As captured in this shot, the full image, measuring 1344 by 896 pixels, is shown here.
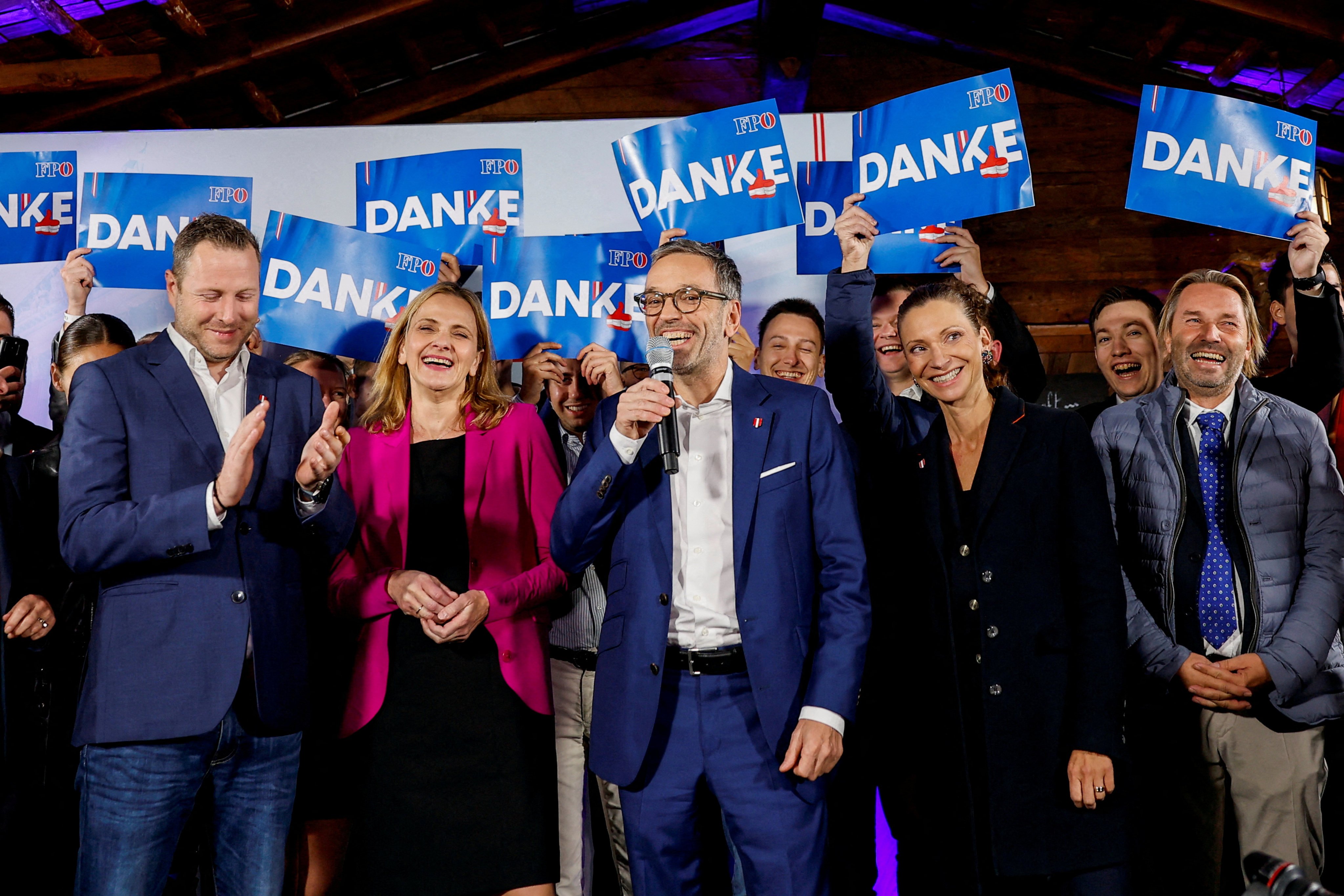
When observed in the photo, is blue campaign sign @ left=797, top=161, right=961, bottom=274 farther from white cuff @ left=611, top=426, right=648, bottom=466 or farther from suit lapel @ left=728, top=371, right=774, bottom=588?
white cuff @ left=611, top=426, right=648, bottom=466

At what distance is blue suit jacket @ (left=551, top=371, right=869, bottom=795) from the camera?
6.88ft

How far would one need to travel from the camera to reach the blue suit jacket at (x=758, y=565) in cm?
210

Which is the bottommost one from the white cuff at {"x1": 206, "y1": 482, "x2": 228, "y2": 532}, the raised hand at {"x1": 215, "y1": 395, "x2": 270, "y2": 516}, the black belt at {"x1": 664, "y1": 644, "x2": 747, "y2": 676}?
the black belt at {"x1": 664, "y1": 644, "x2": 747, "y2": 676}

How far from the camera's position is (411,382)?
8.78ft

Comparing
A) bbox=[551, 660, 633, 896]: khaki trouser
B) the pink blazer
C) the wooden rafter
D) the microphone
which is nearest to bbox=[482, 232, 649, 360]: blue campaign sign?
the pink blazer

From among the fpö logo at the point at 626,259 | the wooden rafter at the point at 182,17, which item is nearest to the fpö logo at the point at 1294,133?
the fpö logo at the point at 626,259

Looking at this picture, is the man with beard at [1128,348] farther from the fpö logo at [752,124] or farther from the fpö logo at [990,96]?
the fpö logo at [752,124]

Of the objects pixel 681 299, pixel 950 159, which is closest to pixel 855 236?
pixel 950 159

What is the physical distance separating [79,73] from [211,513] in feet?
16.0

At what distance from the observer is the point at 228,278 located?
2.26 metres

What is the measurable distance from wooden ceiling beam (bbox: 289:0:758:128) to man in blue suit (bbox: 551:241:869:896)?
5.13 m

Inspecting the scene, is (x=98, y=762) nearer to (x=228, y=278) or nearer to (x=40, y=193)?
(x=228, y=278)

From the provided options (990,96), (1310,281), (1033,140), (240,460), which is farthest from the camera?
(1033,140)

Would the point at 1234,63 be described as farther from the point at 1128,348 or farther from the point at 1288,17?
the point at 1128,348
